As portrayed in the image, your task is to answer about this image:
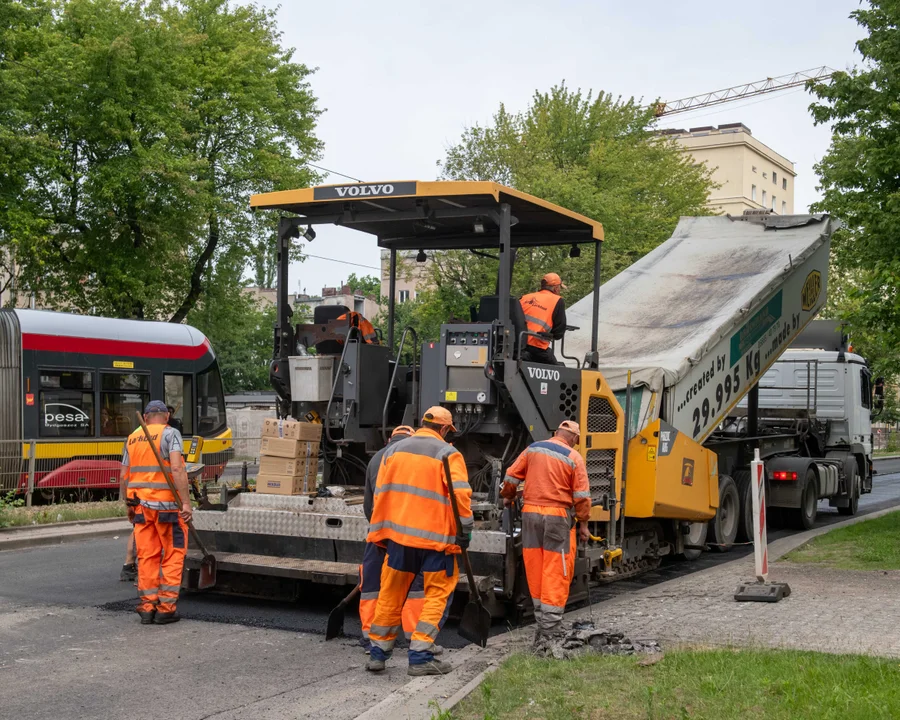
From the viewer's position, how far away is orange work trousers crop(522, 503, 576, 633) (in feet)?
25.6

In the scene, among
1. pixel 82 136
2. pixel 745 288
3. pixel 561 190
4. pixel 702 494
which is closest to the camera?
pixel 702 494

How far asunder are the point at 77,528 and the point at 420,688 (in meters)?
9.96

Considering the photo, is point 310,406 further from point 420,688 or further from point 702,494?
point 702,494

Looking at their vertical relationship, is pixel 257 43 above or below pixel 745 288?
above

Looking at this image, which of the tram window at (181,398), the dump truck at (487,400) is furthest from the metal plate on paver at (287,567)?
the tram window at (181,398)

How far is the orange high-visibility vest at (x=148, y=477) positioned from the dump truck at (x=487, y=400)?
2.37 ft

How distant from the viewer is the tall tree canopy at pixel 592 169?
27.0 m

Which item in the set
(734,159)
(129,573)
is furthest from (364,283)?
(129,573)

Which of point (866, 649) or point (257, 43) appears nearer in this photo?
point (866, 649)

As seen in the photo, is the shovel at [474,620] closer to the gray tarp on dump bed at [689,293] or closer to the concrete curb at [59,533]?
the gray tarp on dump bed at [689,293]

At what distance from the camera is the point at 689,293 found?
1284 cm

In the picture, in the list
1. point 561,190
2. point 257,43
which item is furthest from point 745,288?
point 257,43

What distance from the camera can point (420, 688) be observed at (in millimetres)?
6422

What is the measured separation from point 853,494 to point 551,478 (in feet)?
40.4
